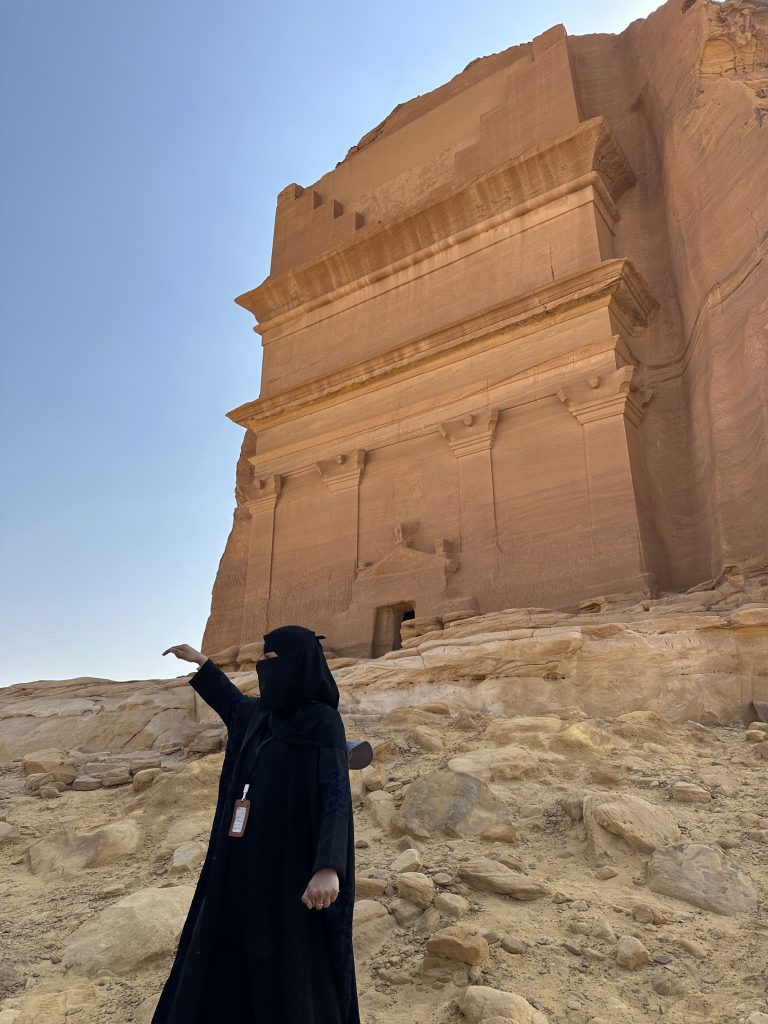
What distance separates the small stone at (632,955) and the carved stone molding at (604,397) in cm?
951

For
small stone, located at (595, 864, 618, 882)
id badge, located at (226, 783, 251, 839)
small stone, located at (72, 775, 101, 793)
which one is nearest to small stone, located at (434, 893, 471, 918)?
small stone, located at (595, 864, 618, 882)

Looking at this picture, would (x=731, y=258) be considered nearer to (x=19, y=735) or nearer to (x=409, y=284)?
(x=409, y=284)

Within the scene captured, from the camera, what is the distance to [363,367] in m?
15.1

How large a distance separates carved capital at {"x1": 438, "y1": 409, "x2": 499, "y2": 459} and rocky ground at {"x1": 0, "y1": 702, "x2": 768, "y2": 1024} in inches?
282

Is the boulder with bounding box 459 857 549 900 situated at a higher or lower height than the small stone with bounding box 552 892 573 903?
higher

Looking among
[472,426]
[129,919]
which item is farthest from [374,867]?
[472,426]

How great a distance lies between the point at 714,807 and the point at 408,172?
16457 mm

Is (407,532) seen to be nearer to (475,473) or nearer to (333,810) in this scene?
(475,473)

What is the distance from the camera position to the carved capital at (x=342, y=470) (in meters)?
14.6

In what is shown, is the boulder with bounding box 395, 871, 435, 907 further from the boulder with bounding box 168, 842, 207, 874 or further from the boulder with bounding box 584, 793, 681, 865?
the boulder with bounding box 168, 842, 207, 874

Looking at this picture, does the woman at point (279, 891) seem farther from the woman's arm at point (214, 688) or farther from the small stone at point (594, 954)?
the small stone at point (594, 954)

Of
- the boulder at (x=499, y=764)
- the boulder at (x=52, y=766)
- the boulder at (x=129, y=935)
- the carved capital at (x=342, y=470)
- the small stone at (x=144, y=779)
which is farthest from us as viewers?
the carved capital at (x=342, y=470)

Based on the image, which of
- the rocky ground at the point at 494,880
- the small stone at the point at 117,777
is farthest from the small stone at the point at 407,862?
the small stone at the point at 117,777

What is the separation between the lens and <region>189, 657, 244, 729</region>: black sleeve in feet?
10.7
